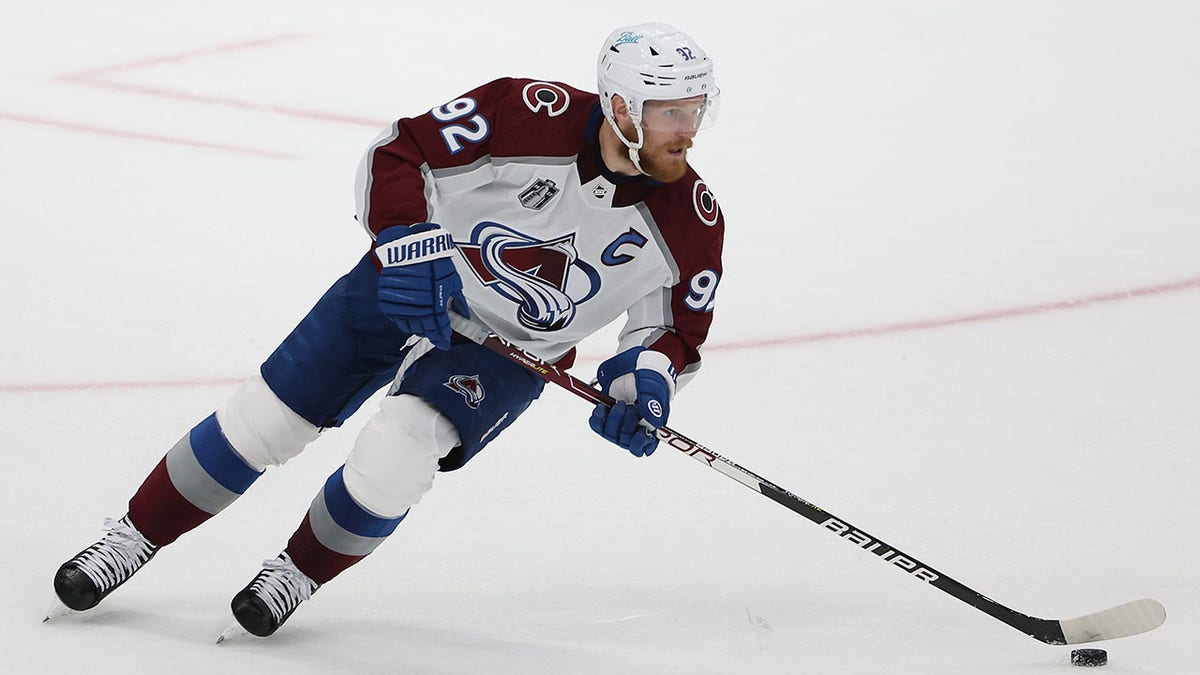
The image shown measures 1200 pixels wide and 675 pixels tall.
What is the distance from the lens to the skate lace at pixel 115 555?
8.80 ft

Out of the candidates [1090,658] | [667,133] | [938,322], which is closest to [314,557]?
[667,133]

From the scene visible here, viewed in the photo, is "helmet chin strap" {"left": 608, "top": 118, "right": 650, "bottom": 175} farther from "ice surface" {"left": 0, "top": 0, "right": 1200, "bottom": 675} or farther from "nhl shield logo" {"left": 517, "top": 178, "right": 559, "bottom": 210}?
"ice surface" {"left": 0, "top": 0, "right": 1200, "bottom": 675}

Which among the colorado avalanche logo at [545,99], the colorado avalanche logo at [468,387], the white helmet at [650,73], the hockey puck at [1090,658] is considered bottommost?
the hockey puck at [1090,658]

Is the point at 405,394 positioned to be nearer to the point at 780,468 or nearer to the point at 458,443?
the point at 458,443

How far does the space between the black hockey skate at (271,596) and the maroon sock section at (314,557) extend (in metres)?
0.01

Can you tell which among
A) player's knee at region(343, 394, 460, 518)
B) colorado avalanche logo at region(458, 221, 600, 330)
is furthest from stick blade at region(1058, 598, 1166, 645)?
player's knee at region(343, 394, 460, 518)

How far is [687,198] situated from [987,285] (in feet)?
5.96

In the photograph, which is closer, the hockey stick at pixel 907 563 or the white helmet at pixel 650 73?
the white helmet at pixel 650 73

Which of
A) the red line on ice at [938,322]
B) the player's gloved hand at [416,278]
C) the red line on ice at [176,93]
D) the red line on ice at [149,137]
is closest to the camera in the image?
the player's gloved hand at [416,278]

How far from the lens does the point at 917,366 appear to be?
12.7 ft

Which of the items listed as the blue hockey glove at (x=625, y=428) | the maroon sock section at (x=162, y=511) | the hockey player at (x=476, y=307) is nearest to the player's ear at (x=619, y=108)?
the hockey player at (x=476, y=307)

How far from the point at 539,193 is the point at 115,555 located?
99 cm

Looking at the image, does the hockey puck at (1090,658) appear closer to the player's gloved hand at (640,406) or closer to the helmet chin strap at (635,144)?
the player's gloved hand at (640,406)

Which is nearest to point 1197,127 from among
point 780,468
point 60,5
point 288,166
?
point 780,468
